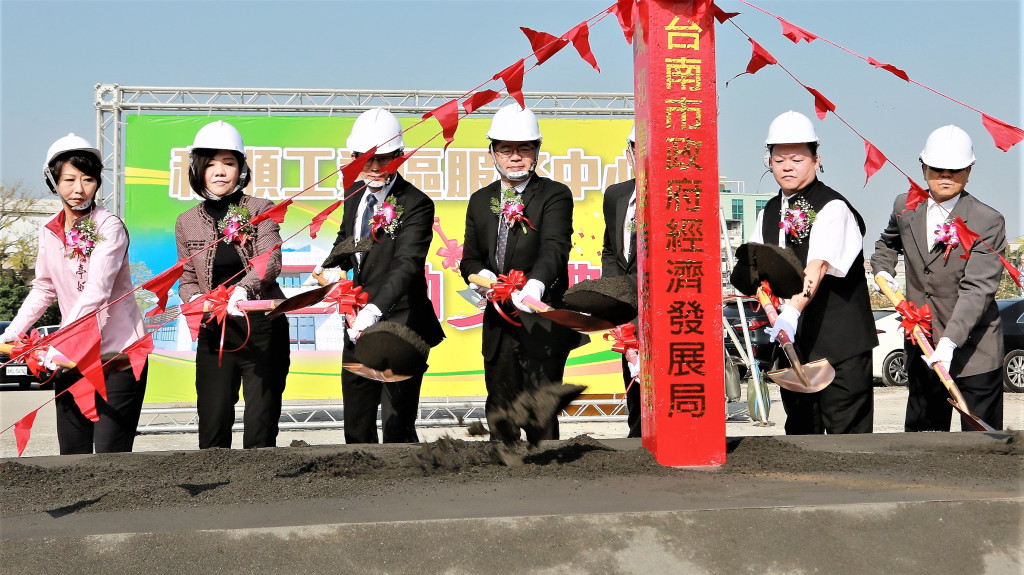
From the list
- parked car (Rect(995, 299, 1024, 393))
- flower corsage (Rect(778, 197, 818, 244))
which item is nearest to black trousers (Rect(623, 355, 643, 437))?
flower corsage (Rect(778, 197, 818, 244))

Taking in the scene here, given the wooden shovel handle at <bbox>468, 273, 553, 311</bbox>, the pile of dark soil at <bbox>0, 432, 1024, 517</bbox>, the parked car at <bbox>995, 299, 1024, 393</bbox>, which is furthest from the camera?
the parked car at <bbox>995, 299, 1024, 393</bbox>

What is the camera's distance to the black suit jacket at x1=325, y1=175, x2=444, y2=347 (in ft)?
13.1

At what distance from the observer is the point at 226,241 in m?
3.94

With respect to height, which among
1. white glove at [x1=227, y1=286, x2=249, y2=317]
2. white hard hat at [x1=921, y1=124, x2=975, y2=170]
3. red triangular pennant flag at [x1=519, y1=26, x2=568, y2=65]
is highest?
red triangular pennant flag at [x1=519, y1=26, x2=568, y2=65]

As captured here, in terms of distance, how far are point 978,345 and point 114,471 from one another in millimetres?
3371

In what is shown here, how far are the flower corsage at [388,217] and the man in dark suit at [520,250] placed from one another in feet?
1.10

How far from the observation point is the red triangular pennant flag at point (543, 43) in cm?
326

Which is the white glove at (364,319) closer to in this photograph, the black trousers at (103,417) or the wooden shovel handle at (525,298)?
the wooden shovel handle at (525,298)

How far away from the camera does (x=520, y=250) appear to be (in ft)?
13.4

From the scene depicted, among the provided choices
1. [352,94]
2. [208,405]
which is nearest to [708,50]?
[208,405]

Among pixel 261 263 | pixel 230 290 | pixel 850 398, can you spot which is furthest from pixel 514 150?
pixel 850 398

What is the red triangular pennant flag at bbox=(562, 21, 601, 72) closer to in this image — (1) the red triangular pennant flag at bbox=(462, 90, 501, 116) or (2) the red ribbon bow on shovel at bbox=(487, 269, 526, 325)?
(1) the red triangular pennant flag at bbox=(462, 90, 501, 116)

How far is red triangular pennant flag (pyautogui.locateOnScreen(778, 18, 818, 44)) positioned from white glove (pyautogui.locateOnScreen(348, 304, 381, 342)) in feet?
6.17

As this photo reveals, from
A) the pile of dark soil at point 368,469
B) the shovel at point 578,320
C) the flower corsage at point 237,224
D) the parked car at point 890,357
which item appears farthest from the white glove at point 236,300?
the parked car at point 890,357
